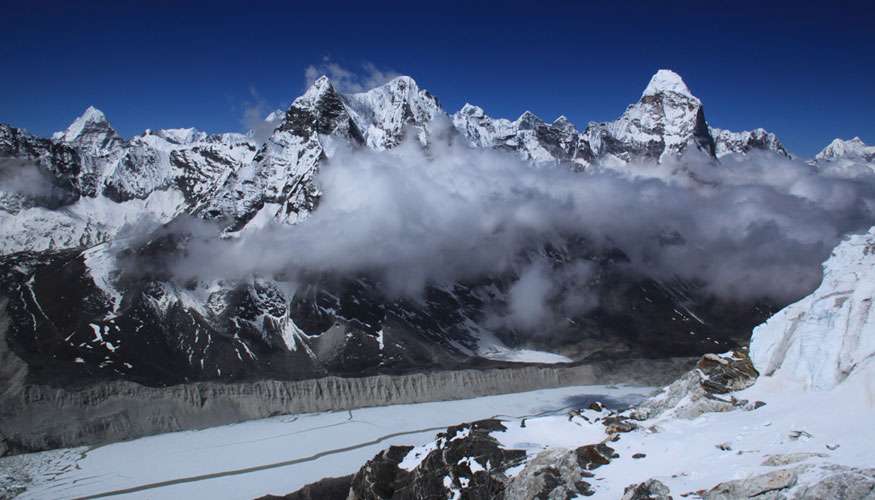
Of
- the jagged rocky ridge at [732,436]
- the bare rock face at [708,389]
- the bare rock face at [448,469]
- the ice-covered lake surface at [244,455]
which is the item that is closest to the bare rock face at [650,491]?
the jagged rocky ridge at [732,436]

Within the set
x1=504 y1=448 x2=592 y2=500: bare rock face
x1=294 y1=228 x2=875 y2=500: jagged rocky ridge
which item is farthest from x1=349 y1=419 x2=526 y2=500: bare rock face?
x1=504 y1=448 x2=592 y2=500: bare rock face

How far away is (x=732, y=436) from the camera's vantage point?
123 feet

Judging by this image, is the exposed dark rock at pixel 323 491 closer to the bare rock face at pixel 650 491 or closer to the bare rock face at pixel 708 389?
the bare rock face at pixel 708 389

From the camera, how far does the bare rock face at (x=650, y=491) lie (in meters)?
32.0

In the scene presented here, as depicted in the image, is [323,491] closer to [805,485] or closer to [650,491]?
[650,491]

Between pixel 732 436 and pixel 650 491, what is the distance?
818 centimetres

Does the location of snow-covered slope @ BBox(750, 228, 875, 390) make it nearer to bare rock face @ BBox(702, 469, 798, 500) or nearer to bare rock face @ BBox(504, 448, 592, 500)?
bare rock face @ BBox(702, 469, 798, 500)

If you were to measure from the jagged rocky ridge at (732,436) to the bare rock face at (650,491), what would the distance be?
72 millimetres

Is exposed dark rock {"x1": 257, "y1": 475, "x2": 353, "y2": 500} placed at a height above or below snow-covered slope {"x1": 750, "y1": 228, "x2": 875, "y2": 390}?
below

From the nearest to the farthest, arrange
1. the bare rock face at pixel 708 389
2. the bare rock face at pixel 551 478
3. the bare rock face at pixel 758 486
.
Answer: the bare rock face at pixel 758 486, the bare rock face at pixel 551 478, the bare rock face at pixel 708 389

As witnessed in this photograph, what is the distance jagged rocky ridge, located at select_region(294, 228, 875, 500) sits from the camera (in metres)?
30.8

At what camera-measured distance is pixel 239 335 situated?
187375mm

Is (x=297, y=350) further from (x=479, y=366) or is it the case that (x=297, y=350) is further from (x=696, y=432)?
(x=696, y=432)

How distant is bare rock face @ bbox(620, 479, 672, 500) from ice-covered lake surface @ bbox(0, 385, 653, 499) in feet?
235
